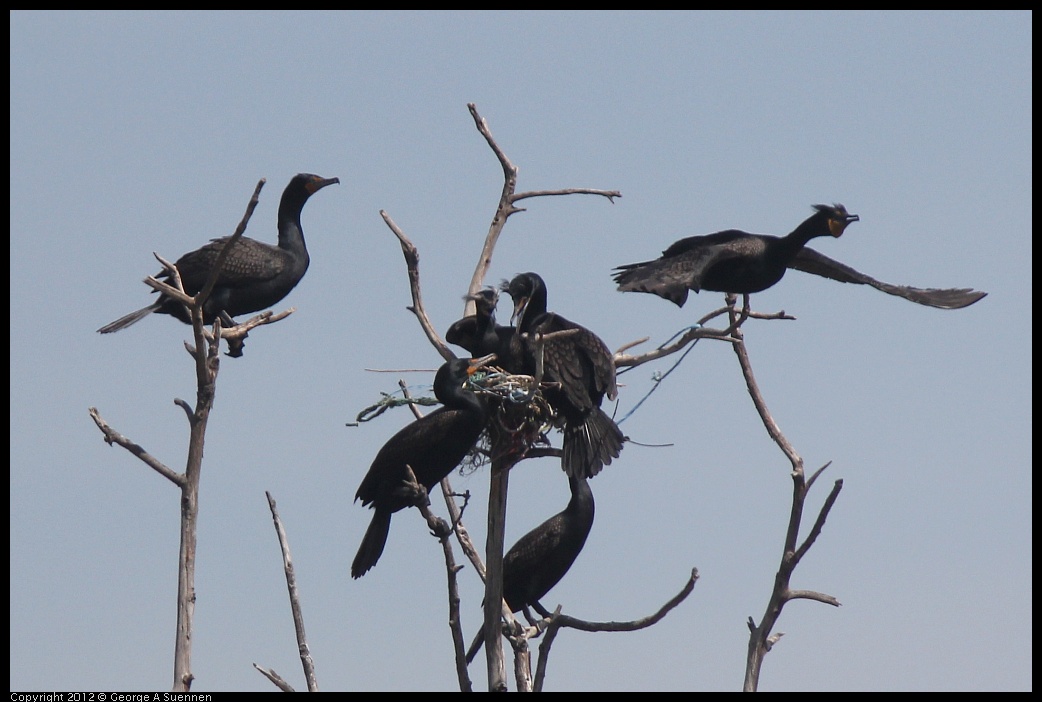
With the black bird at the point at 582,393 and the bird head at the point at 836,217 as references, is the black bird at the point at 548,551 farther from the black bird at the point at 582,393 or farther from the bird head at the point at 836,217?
the bird head at the point at 836,217

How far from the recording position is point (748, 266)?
30.0 feet

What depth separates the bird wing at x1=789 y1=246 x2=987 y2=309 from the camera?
373 inches

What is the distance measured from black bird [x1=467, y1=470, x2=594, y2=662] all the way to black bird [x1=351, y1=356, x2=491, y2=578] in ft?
3.39

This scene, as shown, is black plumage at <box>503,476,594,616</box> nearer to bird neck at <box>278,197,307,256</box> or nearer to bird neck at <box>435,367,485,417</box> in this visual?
bird neck at <box>435,367,485,417</box>

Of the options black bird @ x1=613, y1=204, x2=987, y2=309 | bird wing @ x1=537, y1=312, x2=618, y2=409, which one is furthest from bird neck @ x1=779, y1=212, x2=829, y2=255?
bird wing @ x1=537, y1=312, x2=618, y2=409

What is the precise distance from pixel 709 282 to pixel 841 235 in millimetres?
1106

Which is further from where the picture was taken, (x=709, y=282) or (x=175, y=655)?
(x=709, y=282)

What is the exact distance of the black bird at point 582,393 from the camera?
772 centimetres

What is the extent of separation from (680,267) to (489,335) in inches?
43.5

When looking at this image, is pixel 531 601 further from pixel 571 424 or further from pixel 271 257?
pixel 271 257

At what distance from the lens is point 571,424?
26.0 feet

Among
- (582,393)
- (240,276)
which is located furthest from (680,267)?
(240,276)

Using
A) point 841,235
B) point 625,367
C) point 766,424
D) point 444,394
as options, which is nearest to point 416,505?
point 444,394

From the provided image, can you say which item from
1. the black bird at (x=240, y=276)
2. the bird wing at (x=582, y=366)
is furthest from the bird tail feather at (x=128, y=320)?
the bird wing at (x=582, y=366)
